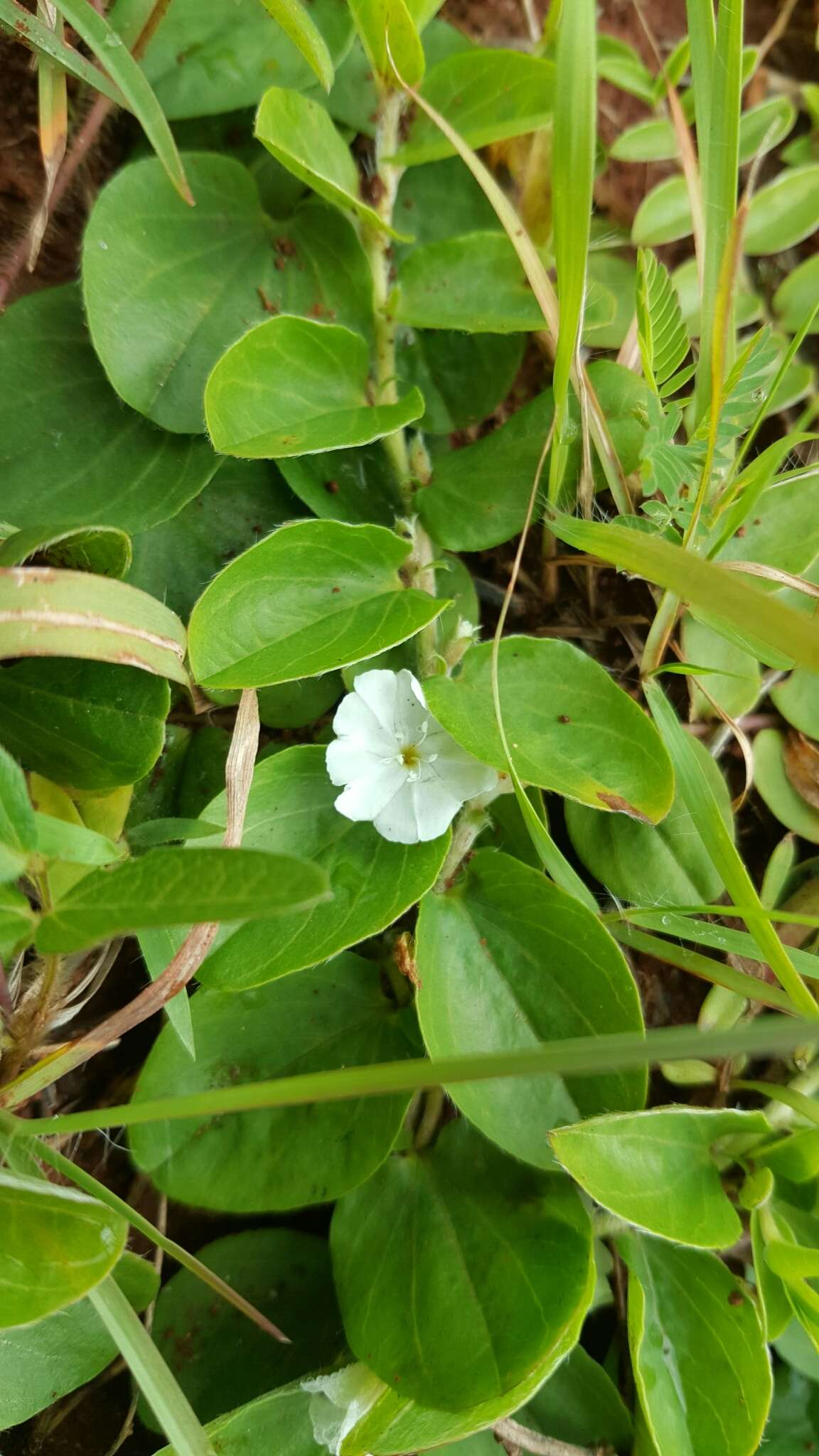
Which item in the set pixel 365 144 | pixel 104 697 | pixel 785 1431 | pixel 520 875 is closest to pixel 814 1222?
pixel 785 1431

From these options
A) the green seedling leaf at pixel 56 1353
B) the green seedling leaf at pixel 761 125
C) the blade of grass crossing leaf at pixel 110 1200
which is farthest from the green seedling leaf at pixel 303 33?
the green seedling leaf at pixel 56 1353

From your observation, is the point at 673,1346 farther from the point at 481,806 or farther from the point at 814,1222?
the point at 481,806

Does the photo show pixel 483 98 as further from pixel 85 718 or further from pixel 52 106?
pixel 85 718

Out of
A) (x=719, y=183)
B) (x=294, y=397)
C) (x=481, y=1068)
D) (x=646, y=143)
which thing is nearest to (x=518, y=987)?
(x=481, y=1068)

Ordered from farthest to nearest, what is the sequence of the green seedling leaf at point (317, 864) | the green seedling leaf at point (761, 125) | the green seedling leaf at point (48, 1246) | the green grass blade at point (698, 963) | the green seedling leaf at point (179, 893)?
the green seedling leaf at point (761, 125) < the green grass blade at point (698, 963) < the green seedling leaf at point (317, 864) < the green seedling leaf at point (48, 1246) < the green seedling leaf at point (179, 893)

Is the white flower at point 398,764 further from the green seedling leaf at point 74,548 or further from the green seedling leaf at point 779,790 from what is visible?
the green seedling leaf at point 779,790

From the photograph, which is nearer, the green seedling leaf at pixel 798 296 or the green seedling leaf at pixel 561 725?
the green seedling leaf at pixel 561 725
